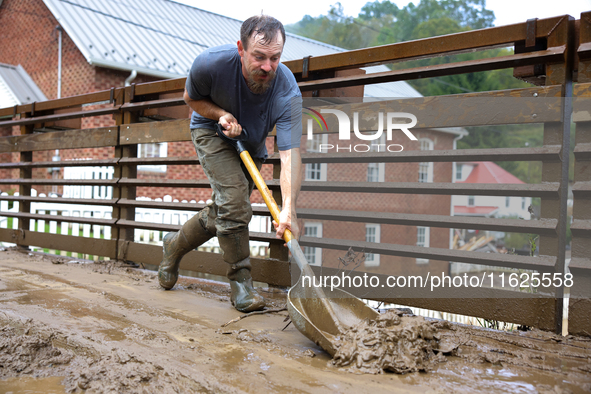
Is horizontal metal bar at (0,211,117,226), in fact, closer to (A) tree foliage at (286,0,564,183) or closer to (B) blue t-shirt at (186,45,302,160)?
(B) blue t-shirt at (186,45,302,160)

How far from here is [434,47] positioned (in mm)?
3285

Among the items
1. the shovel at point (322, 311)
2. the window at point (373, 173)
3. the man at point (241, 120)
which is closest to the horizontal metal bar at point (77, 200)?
the man at point (241, 120)

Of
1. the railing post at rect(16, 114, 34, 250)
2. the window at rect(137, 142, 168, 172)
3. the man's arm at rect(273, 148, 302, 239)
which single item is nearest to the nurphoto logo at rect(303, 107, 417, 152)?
the man's arm at rect(273, 148, 302, 239)

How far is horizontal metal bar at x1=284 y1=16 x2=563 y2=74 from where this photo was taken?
2965 millimetres

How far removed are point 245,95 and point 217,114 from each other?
9.8 inches

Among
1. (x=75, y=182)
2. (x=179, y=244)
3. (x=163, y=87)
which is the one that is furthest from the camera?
(x=75, y=182)

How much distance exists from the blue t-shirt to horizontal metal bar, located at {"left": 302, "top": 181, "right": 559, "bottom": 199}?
64 cm

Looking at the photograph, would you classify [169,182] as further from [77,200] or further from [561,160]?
[561,160]

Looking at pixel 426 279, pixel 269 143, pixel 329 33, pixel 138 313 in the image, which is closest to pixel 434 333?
pixel 426 279

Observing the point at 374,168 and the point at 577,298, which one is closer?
the point at 577,298

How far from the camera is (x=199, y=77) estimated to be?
323cm

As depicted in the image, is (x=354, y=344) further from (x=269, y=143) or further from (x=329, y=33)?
(x=329, y=33)

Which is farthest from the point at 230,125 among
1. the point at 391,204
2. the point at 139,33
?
the point at 391,204

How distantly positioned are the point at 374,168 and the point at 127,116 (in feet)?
58.2
